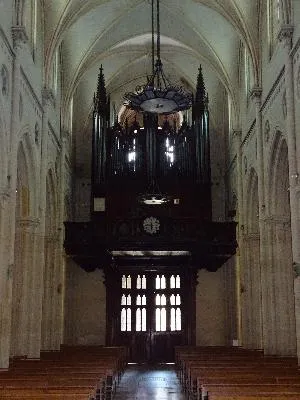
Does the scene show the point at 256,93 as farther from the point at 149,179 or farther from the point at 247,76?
the point at 149,179

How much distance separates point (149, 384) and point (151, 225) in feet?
22.4

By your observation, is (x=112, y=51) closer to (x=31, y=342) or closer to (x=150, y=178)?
(x=150, y=178)

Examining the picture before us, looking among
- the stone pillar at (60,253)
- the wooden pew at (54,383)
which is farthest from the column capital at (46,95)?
the wooden pew at (54,383)

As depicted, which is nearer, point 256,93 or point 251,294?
point 256,93

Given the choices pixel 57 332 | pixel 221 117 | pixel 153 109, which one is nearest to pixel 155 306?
pixel 57 332

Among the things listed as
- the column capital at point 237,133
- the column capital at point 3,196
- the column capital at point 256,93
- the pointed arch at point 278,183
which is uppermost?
the column capital at point 256,93

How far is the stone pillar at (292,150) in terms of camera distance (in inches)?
629

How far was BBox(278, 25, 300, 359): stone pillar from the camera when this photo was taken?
1598 centimetres

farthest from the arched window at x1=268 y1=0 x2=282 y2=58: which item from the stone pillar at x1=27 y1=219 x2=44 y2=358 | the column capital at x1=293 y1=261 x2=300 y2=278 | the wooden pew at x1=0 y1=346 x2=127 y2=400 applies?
the wooden pew at x1=0 y1=346 x2=127 y2=400

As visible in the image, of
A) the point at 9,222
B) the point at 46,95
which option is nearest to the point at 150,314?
the point at 46,95

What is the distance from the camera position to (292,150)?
54.1 ft

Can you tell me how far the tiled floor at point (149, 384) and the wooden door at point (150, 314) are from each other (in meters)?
1.73

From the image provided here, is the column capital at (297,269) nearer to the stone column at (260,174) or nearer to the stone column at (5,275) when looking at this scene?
the stone column at (260,174)

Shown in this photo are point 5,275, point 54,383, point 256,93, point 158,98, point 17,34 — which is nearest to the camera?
point 54,383
